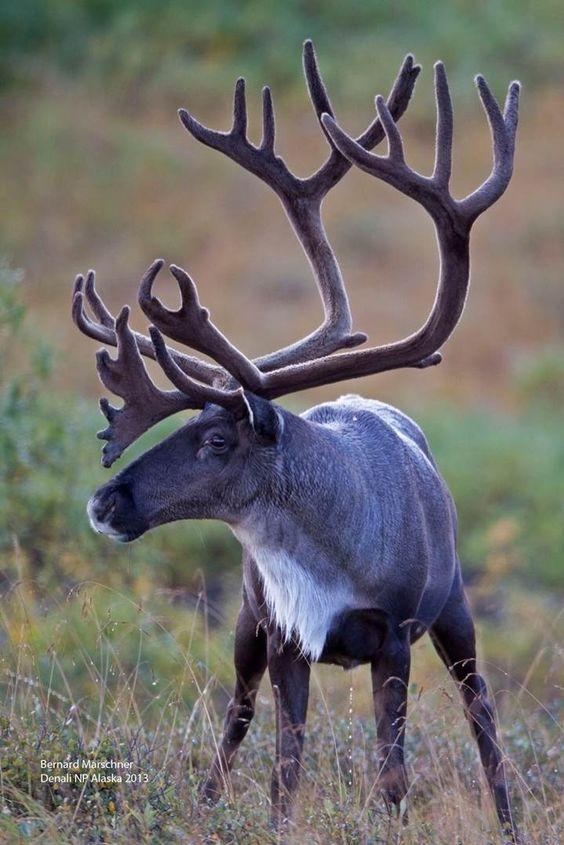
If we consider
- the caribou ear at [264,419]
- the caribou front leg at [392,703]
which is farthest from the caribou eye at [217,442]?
the caribou front leg at [392,703]

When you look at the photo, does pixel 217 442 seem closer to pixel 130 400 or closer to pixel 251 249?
pixel 130 400

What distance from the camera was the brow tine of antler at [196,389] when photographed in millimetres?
4883

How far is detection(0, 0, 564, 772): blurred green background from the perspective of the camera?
829 cm

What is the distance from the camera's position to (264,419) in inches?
197

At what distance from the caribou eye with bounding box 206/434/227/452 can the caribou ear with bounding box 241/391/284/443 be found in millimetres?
105

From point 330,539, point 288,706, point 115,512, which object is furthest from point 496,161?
point 288,706

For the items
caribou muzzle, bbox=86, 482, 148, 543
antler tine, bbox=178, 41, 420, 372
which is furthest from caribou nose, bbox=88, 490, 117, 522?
antler tine, bbox=178, 41, 420, 372

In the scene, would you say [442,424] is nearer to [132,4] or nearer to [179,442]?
[179,442]

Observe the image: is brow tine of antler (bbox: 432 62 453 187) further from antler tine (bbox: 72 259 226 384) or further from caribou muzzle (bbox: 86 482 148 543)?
caribou muzzle (bbox: 86 482 148 543)

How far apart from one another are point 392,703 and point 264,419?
102 cm

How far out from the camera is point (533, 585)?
10.2 m

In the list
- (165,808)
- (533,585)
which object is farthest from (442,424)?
(165,808)

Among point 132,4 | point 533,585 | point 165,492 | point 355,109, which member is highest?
point 132,4

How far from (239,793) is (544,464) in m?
6.98
